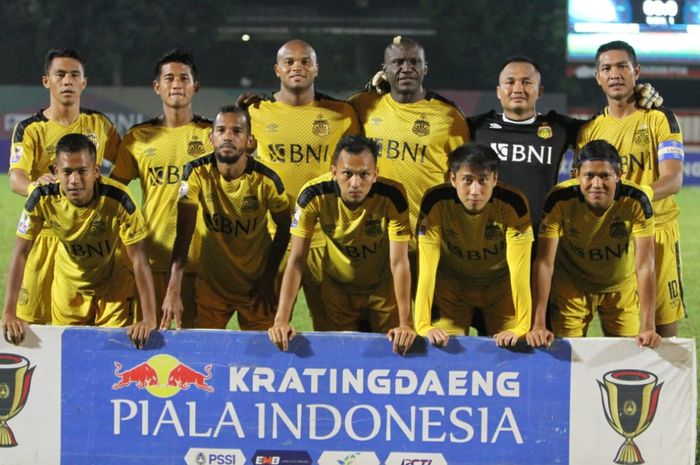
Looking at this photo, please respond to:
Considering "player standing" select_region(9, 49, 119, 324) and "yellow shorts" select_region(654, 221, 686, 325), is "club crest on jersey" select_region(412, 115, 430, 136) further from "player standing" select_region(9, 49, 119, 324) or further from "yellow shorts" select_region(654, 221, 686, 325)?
"player standing" select_region(9, 49, 119, 324)

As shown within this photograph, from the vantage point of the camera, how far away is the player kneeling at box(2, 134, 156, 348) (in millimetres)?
4633

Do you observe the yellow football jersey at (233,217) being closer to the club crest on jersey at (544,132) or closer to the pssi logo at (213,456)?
the pssi logo at (213,456)

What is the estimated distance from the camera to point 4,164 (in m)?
22.0

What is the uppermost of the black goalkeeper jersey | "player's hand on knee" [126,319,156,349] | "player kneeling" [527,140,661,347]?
the black goalkeeper jersey

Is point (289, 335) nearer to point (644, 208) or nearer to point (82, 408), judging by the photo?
point (82, 408)

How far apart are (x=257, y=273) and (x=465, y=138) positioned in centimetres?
117

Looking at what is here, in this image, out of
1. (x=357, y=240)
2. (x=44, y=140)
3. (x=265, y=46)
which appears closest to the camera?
(x=357, y=240)

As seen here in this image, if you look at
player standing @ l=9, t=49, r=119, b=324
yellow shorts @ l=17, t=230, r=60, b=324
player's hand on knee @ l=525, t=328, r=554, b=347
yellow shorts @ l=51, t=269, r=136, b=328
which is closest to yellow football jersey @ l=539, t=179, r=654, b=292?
player's hand on knee @ l=525, t=328, r=554, b=347

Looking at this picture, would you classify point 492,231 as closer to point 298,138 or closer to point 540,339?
point 540,339

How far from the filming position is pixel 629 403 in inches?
174

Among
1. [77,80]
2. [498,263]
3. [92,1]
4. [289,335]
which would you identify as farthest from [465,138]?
[92,1]

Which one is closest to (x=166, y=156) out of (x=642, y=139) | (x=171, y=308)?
(x=171, y=308)

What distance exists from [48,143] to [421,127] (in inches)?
69.8

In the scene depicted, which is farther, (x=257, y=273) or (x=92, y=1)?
(x=92, y=1)
